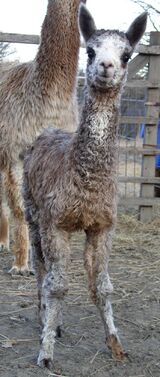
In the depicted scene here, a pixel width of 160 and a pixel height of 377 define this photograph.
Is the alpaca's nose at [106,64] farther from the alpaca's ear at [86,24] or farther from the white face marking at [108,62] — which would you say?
the alpaca's ear at [86,24]

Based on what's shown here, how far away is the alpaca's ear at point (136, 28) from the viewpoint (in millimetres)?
3527

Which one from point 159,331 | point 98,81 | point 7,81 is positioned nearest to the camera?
point 98,81

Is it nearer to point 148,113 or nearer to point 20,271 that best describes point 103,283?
point 20,271

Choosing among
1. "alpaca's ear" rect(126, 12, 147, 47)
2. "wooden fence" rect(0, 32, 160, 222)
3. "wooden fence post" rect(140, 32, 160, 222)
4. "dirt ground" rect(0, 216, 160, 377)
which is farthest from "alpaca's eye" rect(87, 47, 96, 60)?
"wooden fence post" rect(140, 32, 160, 222)

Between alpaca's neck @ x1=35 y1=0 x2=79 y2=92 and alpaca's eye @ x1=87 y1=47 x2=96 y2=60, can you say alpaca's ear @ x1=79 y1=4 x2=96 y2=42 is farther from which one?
alpaca's neck @ x1=35 y1=0 x2=79 y2=92

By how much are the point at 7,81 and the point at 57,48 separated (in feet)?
2.18

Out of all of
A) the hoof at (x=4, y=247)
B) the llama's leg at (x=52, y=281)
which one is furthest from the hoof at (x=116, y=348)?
the hoof at (x=4, y=247)

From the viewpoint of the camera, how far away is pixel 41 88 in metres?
5.47

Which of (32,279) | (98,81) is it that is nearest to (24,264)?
(32,279)

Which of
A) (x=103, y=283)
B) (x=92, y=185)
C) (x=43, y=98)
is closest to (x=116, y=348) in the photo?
(x=103, y=283)

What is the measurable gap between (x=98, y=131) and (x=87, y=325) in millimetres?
1488

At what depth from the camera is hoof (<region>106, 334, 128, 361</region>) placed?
3.57 m

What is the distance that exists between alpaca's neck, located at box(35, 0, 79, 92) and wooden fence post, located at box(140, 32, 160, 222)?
8.57ft

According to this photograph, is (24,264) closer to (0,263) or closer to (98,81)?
(0,263)
